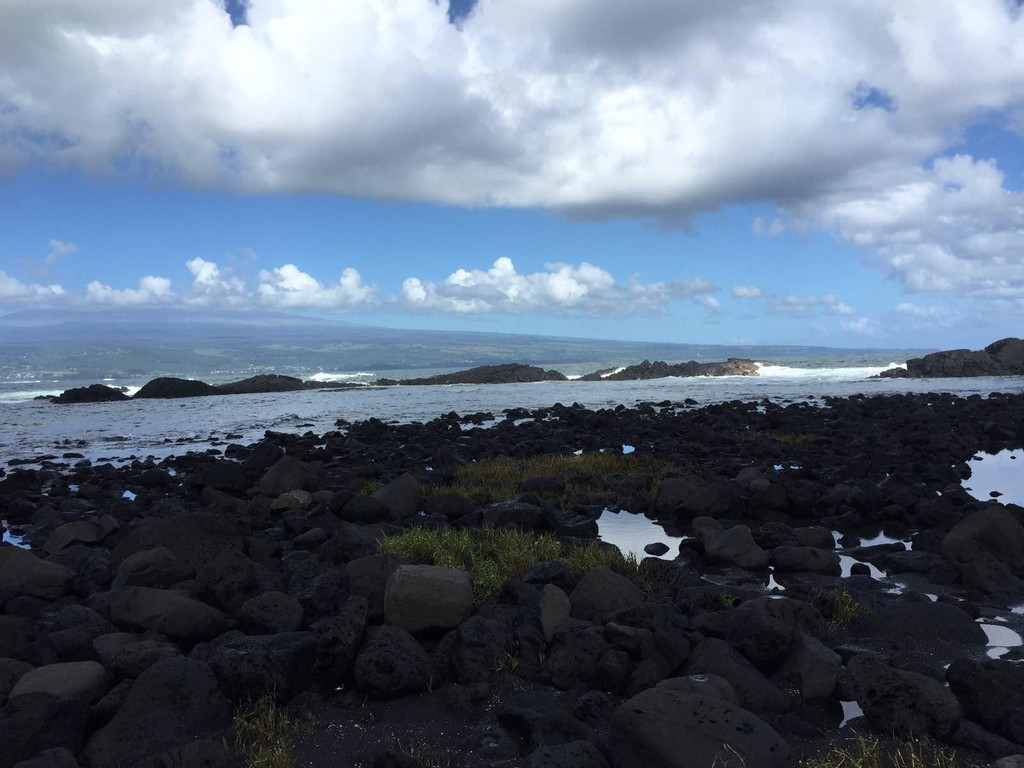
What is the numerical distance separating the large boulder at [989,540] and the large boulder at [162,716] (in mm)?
8418

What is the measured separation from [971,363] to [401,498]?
202 ft

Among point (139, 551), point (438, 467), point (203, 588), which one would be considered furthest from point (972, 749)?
point (438, 467)

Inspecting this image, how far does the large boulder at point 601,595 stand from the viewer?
7203 mm

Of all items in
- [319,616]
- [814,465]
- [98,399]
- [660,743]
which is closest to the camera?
[660,743]

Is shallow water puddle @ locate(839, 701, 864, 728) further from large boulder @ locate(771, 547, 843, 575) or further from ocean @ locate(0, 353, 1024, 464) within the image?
ocean @ locate(0, 353, 1024, 464)

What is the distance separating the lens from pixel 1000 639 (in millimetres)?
6863

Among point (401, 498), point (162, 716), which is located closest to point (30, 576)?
point (162, 716)

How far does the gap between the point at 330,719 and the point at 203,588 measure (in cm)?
269

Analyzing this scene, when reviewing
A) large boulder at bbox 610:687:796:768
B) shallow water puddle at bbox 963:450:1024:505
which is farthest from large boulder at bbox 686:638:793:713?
shallow water puddle at bbox 963:450:1024:505

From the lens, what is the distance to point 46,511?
1331 centimetres

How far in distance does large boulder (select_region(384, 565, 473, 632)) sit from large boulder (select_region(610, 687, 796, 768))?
2.41 m

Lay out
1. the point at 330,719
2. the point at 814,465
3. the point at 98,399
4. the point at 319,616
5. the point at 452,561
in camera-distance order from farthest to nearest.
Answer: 1. the point at 98,399
2. the point at 814,465
3. the point at 452,561
4. the point at 319,616
5. the point at 330,719

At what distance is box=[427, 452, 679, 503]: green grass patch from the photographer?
14.3 meters

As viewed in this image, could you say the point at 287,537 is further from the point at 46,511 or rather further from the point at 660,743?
the point at 660,743
